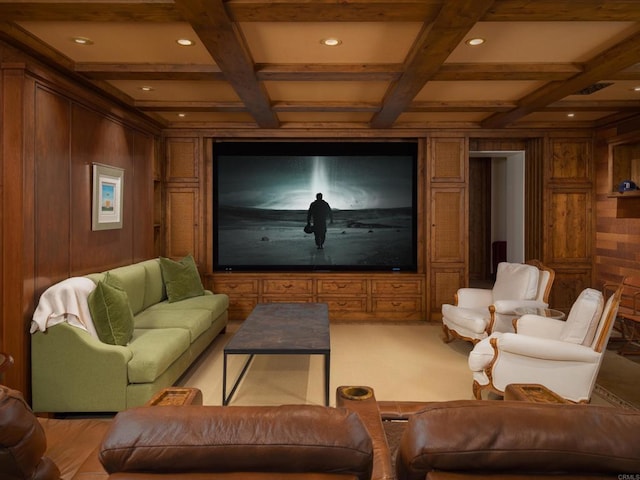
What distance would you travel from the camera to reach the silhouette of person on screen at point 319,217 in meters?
6.47

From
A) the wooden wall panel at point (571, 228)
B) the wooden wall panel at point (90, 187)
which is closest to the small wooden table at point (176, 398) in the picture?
the wooden wall panel at point (90, 187)

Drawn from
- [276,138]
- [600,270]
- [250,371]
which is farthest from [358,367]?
[600,270]

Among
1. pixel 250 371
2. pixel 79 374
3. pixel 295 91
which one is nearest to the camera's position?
pixel 79 374

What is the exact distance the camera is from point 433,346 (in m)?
4.98

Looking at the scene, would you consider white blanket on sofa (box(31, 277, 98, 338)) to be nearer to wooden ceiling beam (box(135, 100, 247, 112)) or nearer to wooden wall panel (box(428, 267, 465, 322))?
wooden ceiling beam (box(135, 100, 247, 112))

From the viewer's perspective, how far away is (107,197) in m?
4.47

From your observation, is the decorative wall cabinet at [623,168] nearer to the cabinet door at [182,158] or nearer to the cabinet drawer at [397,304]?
the cabinet drawer at [397,304]

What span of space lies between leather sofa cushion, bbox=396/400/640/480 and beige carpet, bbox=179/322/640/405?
2.54m

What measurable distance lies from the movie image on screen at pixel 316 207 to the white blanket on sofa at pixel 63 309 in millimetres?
3129

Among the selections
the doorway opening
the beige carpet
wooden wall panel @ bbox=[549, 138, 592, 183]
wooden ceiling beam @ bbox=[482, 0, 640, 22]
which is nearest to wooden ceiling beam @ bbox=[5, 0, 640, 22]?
wooden ceiling beam @ bbox=[482, 0, 640, 22]

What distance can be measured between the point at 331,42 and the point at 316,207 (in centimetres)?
334

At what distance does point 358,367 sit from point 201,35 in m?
2.99

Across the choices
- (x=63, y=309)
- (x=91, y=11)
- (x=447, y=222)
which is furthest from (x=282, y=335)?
(x=447, y=222)

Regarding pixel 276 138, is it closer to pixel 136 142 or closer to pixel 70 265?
pixel 136 142
